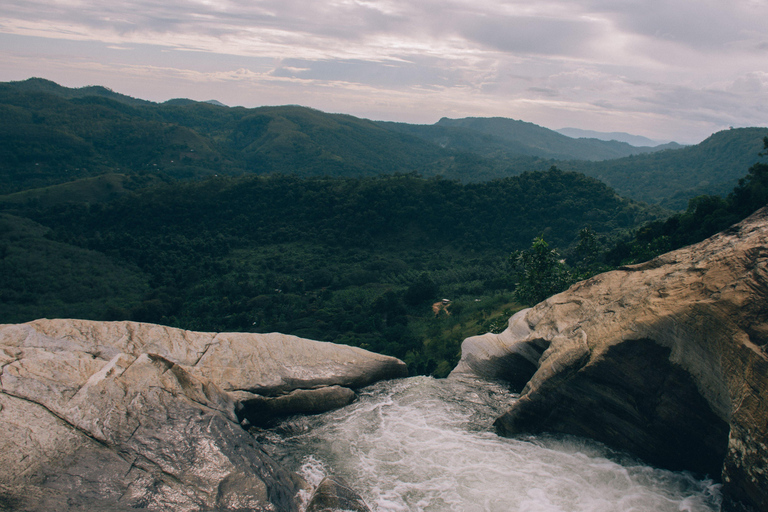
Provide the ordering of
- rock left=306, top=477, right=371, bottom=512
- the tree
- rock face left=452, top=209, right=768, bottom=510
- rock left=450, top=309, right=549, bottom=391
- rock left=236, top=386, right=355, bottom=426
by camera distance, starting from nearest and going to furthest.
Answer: rock face left=452, top=209, right=768, bottom=510 < rock left=306, top=477, right=371, bottom=512 < rock left=236, top=386, right=355, bottom=426 < rock left=450, top=309, right=549, bottom=391 < the tree

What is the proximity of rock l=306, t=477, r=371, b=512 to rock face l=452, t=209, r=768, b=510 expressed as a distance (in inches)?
279

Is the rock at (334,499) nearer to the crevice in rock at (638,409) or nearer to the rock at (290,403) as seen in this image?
the rock at (290,403)

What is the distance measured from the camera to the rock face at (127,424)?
10734 millimetres

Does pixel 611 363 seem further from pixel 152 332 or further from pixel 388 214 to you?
pixel 388 214

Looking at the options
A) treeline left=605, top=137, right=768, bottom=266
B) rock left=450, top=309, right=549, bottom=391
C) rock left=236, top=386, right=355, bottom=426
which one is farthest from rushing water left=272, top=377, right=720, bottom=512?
treeline left=605, top=137, right=768, bottom=266

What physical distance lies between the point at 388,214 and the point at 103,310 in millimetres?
54996

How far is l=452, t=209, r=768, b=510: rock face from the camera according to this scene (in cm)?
1141

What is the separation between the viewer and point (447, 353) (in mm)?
34938

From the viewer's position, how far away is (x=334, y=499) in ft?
40.0

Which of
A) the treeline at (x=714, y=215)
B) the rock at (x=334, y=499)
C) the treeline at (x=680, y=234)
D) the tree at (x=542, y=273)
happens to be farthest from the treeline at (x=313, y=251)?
the rock at (x=334, y=499)

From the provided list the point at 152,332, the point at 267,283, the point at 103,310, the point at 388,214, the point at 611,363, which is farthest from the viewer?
the point at 388,214

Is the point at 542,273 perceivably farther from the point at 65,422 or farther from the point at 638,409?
the point at 65,422

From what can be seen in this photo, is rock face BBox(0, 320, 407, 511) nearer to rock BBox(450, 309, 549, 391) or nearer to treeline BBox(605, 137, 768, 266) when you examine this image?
rock BBox(450, 309, 549, 391)

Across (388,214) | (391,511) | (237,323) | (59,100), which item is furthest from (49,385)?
(59,100)
